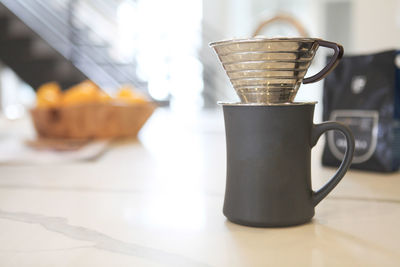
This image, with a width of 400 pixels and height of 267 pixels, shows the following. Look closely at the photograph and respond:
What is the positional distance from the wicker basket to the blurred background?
1368mm

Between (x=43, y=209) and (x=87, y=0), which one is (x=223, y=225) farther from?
(x=87, y=0)

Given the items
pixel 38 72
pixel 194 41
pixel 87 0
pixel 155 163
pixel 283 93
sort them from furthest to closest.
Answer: pixel 194 41, pixel 87 0, pixel 38 72, pixel 155 163, pixel 283 93

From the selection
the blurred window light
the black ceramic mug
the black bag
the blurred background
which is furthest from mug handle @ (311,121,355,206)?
the blurred window light

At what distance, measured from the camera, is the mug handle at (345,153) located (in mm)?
488

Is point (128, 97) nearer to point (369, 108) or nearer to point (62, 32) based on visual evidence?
point (369, 108)

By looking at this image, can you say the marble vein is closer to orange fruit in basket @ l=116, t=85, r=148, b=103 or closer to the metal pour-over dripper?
the metal pour-over dripper

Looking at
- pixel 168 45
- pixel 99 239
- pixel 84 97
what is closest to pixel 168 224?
pixel 99 239

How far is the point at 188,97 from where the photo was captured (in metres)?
4.82

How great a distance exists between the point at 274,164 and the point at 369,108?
1.39ft

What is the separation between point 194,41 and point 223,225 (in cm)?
466

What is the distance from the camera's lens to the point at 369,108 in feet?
2.71

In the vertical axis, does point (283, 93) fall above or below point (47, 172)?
above

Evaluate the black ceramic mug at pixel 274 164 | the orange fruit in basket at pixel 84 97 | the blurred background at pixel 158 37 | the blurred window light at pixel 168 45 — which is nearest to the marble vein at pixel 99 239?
the black ceramic mug at pixel 274 164

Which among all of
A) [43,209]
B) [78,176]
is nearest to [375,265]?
[43,209]
